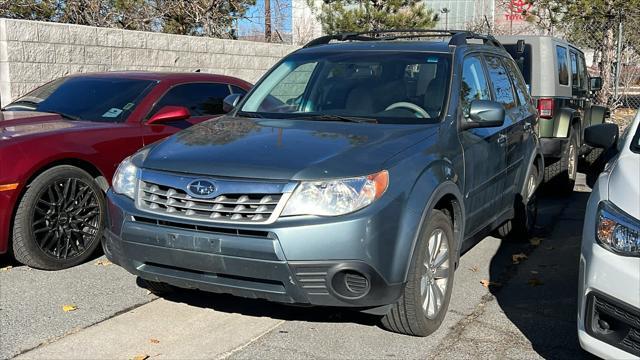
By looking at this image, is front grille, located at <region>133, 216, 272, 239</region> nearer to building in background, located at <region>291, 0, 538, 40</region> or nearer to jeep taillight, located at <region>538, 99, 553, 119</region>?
jeep taillight, located at <region>538, 99, 553, 119</region>

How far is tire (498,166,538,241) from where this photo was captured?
241 inches

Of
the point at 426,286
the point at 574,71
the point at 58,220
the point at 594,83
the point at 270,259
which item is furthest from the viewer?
the point at 594,83

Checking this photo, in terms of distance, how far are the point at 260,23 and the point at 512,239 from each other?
14818 millimetres

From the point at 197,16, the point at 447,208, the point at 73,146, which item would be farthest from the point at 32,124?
the point at 197,16

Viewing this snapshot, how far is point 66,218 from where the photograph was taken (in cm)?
538

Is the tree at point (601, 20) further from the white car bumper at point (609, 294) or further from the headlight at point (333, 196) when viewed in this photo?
the headlight at point (333, 196)

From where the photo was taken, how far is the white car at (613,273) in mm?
3076

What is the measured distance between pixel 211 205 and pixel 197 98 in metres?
3.50

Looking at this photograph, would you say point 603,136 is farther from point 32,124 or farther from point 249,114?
point 32,124

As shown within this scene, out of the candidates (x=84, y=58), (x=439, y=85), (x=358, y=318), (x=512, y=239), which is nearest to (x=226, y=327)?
(x=358, y=318)

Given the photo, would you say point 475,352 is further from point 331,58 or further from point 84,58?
point 84,58

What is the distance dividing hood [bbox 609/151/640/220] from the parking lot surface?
3.59 feet

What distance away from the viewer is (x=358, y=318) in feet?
14.5

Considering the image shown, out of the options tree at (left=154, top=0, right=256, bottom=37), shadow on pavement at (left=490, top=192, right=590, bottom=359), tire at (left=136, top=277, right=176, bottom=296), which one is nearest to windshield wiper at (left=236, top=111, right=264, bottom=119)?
tire at (left=136, top=277, right=176, bottom=296)
